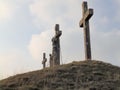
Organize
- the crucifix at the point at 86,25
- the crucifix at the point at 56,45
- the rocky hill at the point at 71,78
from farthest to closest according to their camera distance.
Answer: the crucifix at the point at 56,45
the crucifix at the point at 86,25
the rocky hill at the point at 71,78

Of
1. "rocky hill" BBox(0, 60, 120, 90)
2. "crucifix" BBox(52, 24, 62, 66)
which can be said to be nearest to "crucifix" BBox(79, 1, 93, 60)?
"rocky hill" BBox(0, 60, 120, 90)

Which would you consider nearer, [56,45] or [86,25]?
[86,25]

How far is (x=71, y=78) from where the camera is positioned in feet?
41.9

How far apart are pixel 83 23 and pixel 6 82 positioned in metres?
5.13

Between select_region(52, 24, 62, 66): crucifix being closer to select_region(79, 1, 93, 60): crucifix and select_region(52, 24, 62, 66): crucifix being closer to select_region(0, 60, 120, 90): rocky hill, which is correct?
select_region(79, 1, 93, 60): crucifix

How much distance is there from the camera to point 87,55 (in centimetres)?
1559

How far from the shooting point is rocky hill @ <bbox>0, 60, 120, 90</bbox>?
11.9 meters

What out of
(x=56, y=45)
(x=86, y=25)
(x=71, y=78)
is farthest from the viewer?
(x=56, y=45)

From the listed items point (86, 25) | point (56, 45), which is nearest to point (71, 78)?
point (86, 25)

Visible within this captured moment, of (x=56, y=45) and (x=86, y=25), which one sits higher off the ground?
(x=86, y=25)

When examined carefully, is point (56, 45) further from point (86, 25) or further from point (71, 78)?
Result: point (71, 78)

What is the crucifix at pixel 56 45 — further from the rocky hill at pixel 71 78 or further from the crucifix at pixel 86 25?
the rocky hill at pixel 71 78

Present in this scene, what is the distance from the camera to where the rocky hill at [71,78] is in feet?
39.1

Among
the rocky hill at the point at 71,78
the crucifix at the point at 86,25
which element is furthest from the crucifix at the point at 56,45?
the rocky hill at the point at 71,78
